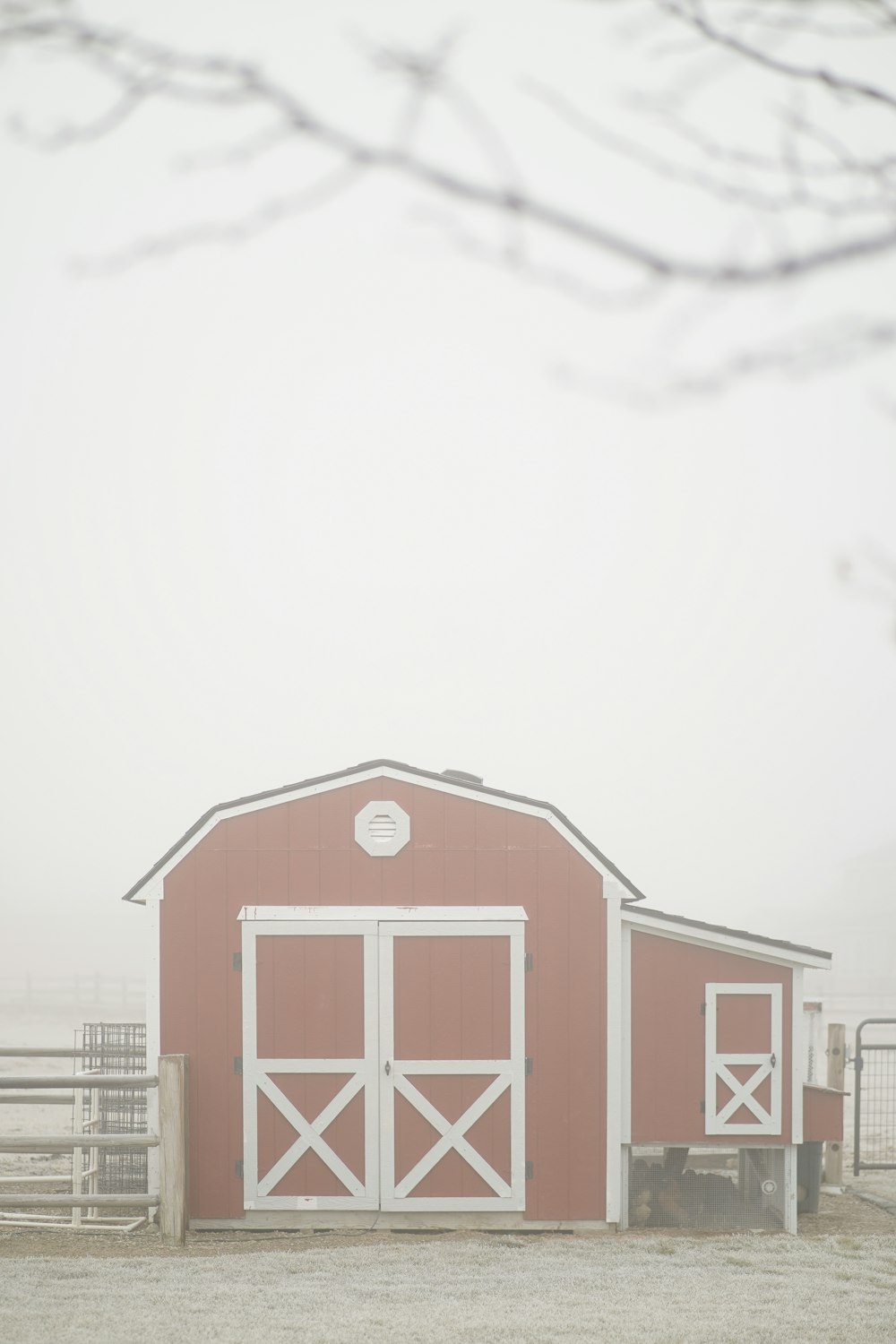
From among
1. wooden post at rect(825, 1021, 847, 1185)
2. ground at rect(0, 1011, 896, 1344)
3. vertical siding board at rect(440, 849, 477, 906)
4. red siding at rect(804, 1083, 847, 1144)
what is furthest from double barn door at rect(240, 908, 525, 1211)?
wooden post at rect(825, 1021, 847, 1185)

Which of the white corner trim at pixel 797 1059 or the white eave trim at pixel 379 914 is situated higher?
the white eave trim at pixel 379 914

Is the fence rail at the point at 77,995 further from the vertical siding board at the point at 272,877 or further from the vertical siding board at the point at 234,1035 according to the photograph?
the vertical siding board at the point at 272,877

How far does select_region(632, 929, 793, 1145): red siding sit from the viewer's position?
1174 cm

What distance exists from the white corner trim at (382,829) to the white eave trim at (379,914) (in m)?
0.50

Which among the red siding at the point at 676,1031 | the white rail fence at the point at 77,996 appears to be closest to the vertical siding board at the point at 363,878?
the red siding at the point at 676,1031

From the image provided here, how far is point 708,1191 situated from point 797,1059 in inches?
55.6

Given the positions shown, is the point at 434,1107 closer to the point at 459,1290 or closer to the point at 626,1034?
the point at 626,1034

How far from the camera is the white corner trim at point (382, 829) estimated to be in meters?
11.9

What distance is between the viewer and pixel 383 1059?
456 inches

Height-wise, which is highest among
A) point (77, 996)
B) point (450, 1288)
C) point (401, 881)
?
point (401, 881)

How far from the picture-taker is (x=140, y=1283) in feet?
29.0

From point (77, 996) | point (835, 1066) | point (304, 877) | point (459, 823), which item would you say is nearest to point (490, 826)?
point (459, 823)

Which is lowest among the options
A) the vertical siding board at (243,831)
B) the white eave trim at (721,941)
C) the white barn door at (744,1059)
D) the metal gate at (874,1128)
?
the metal gate at (874,1128)

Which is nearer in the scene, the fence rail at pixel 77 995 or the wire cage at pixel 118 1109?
the wire cage at pixel 118 1109
